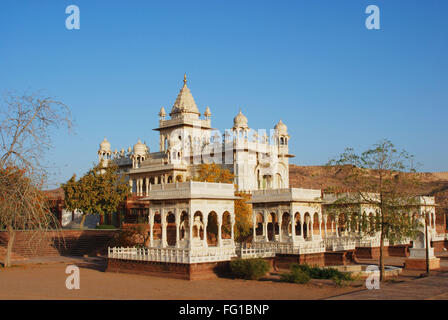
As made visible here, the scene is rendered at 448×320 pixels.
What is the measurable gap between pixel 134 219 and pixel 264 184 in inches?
614

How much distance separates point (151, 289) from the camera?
69.1 ft

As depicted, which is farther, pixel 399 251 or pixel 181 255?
pixel 399 251

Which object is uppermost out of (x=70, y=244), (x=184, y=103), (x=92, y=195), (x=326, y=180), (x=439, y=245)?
(x=184, y=103)

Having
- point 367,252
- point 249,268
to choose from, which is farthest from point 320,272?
point 367,252

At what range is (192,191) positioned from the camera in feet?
85.0

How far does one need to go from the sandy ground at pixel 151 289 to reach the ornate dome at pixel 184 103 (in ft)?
117

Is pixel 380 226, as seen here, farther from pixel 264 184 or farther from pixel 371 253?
pixel 264 184

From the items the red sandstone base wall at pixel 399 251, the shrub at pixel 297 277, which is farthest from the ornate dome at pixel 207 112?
the shrub at pixel 297 277

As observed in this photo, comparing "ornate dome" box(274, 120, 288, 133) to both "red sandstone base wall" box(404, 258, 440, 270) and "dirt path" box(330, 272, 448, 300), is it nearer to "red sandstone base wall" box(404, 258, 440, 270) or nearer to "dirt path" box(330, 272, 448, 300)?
"red sandstone base wall" box(404, 258, 440, 270)

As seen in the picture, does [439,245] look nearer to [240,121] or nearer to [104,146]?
[240,121]

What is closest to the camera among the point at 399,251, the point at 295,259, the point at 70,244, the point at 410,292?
the point at 410,292

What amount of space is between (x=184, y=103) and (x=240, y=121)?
11176mm

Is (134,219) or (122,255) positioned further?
(134,219)
